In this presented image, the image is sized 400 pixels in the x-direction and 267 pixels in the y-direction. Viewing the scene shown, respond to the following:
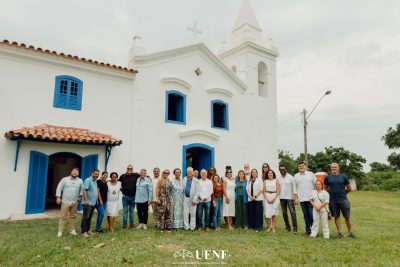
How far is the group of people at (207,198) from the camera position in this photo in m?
7.12

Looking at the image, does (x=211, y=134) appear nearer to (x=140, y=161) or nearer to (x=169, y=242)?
(x=140, y=161)

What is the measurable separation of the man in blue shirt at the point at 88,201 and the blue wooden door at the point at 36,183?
318 cm

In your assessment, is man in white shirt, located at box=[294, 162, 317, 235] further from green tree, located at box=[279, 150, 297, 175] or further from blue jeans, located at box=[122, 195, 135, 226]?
green tree, located at box=[279, 150, 297, 175]

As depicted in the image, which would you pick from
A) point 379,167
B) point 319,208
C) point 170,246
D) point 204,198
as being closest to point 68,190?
point 170,246

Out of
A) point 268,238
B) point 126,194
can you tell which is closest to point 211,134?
point 126,194

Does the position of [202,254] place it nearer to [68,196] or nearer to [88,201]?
[88,201]

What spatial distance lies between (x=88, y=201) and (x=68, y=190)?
0.52 meters

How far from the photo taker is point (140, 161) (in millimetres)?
11508

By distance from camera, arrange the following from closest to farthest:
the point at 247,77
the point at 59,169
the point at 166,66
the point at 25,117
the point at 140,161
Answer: the point at 25,117, the point at 140,161, the point at 166,66, the point at 247,77, the point at 59,169

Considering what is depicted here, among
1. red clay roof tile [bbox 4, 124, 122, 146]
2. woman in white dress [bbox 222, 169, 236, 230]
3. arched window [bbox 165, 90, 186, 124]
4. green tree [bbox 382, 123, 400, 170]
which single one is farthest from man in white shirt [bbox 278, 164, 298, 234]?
green tree [bbox 382, 123, 400, 170]

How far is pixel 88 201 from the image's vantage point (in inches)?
283

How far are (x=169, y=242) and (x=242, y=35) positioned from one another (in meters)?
12.5

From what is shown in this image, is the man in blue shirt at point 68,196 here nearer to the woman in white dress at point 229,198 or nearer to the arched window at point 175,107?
the woman in white dress at point 229,198

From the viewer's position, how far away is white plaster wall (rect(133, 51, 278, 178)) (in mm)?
11898
